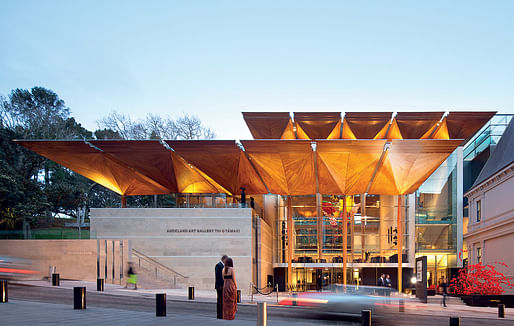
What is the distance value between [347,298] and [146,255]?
22138mm

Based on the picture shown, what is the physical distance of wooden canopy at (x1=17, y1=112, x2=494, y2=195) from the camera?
33.0m

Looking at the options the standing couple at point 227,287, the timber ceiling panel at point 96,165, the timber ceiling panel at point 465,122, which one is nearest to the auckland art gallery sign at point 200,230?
the timber ceiling panel at point 96,165

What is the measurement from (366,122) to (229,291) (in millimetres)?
26032

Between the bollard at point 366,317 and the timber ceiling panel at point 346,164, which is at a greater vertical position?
the timber ceiling panel at point 346,164

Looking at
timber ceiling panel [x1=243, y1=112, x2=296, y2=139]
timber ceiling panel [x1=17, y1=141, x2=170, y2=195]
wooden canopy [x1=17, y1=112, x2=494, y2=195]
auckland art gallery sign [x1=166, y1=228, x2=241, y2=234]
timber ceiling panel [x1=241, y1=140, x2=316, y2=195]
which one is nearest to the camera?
timber ceiling panel [x1=241, y1=140, x2=316, y2=195]

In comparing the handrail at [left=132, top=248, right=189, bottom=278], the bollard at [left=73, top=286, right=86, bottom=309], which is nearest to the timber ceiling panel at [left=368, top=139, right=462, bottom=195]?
the handrail at [left=132, top=248, right=189, bottom=278]

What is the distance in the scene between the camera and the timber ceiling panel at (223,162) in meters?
33.5

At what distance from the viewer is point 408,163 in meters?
34.2

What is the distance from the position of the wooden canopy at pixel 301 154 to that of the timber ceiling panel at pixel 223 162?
0.22 feet

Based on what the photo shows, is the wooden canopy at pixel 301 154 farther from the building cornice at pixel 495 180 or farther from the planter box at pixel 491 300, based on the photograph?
the planter box at pixel 491 300

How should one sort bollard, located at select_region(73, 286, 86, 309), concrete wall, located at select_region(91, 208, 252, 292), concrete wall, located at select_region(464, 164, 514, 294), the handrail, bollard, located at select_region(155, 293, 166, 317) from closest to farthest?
1. bollard, located at select_region(155, 293, 166, 317)
2. bollard, located at select_region(73, 286, 86, 309)
3. concrete wall, located at select_region(464, 164, 514, 294)
4. the handrail
5. concrete wall, located at select_region(91, 208, 252, 292)

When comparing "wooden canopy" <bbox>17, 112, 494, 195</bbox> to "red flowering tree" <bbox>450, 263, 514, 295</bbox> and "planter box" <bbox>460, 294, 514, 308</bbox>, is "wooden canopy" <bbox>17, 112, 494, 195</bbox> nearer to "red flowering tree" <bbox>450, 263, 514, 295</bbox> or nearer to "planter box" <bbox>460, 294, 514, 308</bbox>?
"red flowering tree" <bbox>450, 263, 514, 295</bbox>

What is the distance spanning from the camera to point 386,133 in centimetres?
3831

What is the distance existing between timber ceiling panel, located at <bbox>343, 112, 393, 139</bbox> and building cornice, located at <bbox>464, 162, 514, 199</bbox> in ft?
26.3
